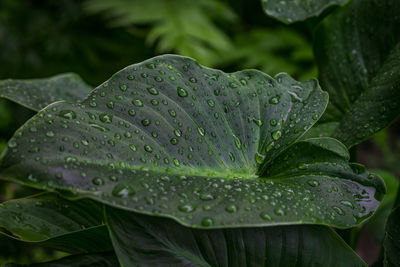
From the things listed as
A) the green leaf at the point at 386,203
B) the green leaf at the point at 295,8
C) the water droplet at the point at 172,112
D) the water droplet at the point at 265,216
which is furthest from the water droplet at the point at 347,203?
the green leaf at the point at 386,203

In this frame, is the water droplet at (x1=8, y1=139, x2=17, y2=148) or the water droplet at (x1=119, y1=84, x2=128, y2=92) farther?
the water droplet at (x1=119, y1=84, x2=128, y2=92)

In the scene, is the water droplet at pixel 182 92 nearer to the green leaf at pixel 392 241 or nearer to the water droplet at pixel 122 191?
the water droplet at pixel 122 191

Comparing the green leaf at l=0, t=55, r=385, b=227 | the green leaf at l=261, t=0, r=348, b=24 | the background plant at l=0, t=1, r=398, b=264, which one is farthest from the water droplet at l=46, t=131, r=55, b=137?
the background plant at l=0, t=1, r=398, b=264

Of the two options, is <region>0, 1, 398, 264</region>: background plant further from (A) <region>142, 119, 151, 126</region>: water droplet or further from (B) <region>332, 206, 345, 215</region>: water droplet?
(B) <region>332, 206, 345, 215</region>: water droplet

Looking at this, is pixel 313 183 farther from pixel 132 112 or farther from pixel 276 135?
pixel 132 112

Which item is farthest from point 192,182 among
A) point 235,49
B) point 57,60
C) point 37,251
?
point 57,60

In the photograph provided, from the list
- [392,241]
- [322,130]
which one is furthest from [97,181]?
[322,130]
